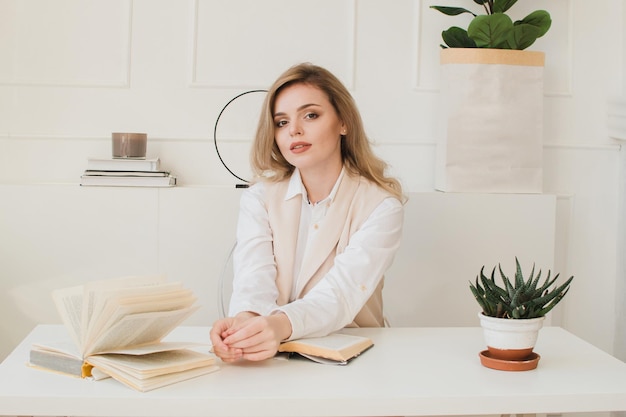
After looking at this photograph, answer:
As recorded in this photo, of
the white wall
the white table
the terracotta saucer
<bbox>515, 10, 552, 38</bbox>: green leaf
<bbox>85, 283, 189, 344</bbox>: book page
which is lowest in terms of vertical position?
the white table

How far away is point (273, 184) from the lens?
7.63ft

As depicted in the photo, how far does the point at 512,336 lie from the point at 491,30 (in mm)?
1557

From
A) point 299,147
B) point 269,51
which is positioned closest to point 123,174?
point 269,51

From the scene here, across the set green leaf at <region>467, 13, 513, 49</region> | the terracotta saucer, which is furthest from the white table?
green leaf at <region>467, 13, 513, 49</region>

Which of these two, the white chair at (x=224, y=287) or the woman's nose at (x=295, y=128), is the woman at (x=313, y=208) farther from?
the white chair at (x=224, y=287)

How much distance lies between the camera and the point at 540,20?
287cm

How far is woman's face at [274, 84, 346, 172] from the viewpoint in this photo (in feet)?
7.29

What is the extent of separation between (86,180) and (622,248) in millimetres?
2122

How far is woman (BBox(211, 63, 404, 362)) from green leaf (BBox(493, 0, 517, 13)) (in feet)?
3.03

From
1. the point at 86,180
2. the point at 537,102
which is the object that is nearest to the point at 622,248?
the point at 537,102

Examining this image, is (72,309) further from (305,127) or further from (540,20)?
(540,20)

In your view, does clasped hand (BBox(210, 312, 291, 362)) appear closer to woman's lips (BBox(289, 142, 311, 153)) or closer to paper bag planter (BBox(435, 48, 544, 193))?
woman's lips (BBox(289, 142, 311, 153))

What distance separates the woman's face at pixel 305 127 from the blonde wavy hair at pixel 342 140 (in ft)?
0.06

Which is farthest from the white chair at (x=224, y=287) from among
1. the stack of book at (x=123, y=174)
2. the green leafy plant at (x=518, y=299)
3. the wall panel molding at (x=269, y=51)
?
the green leafy plant at (x=518, y=299)
